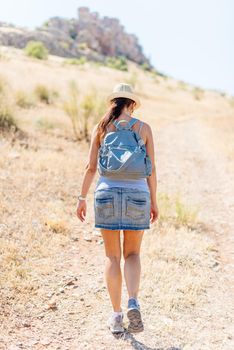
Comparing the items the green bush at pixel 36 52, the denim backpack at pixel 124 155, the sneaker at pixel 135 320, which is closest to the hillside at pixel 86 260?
the sneaker at pixel 135 320

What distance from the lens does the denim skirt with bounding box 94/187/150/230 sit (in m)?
3.58

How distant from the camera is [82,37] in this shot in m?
89.6

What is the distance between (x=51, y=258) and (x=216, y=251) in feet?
7.40

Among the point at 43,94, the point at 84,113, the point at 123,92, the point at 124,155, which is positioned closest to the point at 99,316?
the point at 124,155

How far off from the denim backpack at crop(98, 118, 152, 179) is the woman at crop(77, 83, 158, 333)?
6 cm

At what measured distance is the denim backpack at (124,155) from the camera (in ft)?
11.6

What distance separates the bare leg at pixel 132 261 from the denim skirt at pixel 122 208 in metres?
0.18

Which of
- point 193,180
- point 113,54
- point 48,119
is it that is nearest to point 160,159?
point 193,180

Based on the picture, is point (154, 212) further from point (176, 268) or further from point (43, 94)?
point (43, 94)

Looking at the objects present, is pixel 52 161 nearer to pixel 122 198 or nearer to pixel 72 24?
pixel 122 198

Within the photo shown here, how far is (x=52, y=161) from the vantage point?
933cm

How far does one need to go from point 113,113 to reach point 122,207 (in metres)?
0.74

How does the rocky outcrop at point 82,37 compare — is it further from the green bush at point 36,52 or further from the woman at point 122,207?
the woman at point 122,207

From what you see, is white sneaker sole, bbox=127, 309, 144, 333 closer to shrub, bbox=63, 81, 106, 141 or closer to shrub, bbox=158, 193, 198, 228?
shrub, bbox=158, 193, 198, 228
